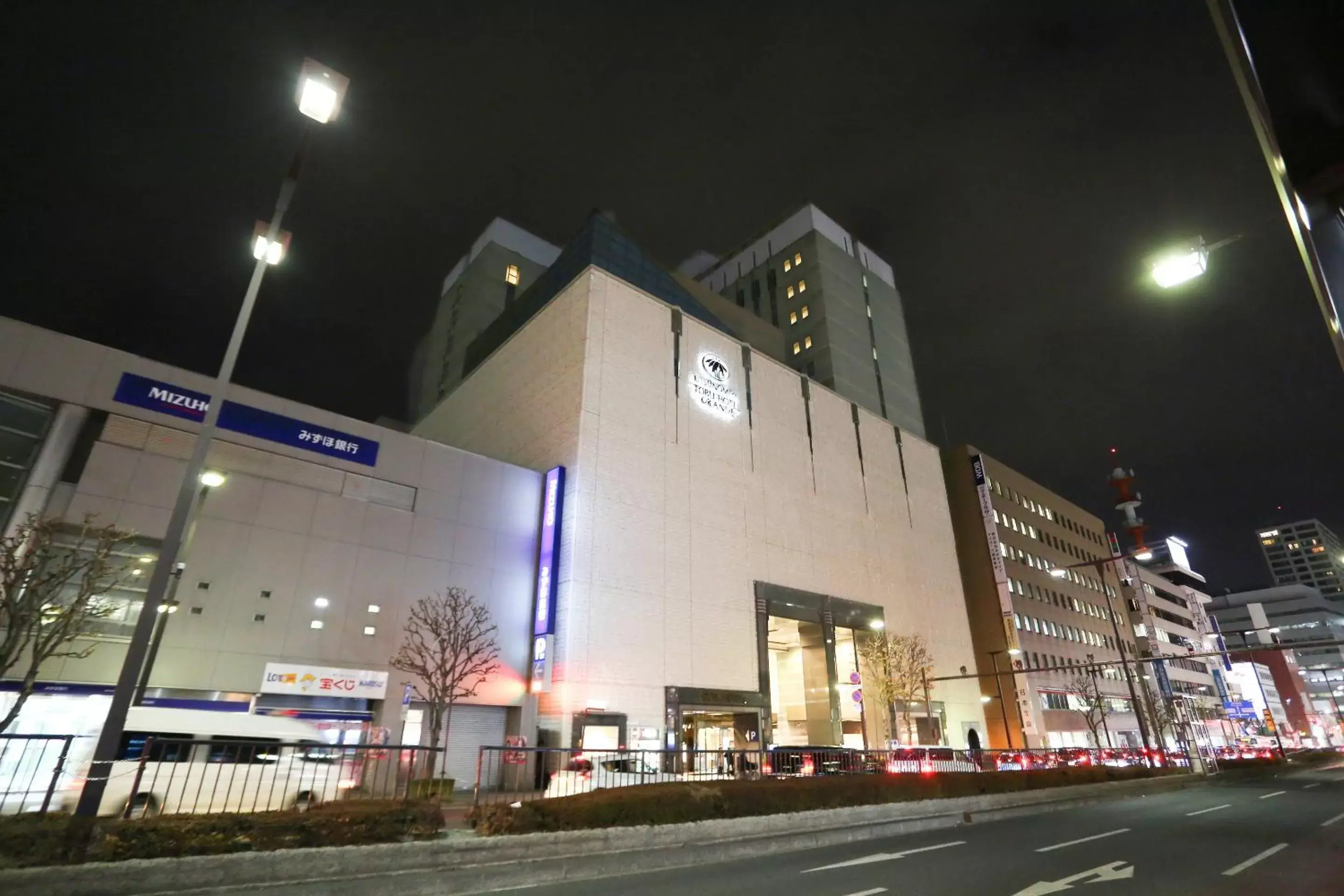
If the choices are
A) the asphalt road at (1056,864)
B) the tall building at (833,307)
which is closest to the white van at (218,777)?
the asphalt road at (1056,864)

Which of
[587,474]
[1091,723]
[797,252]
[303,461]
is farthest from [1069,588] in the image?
[303,461]

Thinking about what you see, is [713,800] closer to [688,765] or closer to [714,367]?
[688,765]

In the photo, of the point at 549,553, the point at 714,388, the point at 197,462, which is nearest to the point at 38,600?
the point at 197,462

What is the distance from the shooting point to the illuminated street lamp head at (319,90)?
10.0 metres

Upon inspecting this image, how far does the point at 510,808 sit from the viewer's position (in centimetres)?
1118

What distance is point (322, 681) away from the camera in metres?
26.3

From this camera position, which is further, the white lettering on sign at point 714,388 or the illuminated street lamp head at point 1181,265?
the white lettering on sign at point 714,388

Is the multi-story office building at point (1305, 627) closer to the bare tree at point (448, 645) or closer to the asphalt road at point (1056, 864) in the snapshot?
the asphalt road at point (1056, 864)

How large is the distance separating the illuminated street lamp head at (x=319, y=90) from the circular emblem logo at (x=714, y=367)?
3439 centimetres

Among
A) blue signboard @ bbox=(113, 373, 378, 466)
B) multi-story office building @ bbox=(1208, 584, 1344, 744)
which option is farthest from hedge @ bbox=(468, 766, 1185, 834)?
multi-story office building @ bbox=(1208, 584, 1344, 744)

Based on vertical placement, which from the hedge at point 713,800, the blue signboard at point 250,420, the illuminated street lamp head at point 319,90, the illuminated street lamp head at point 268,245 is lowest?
the hedge at point 713,800

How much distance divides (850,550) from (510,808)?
42097 millimetres

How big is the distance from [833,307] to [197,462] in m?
72.0

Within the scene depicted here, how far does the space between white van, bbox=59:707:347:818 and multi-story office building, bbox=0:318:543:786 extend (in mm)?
9159
